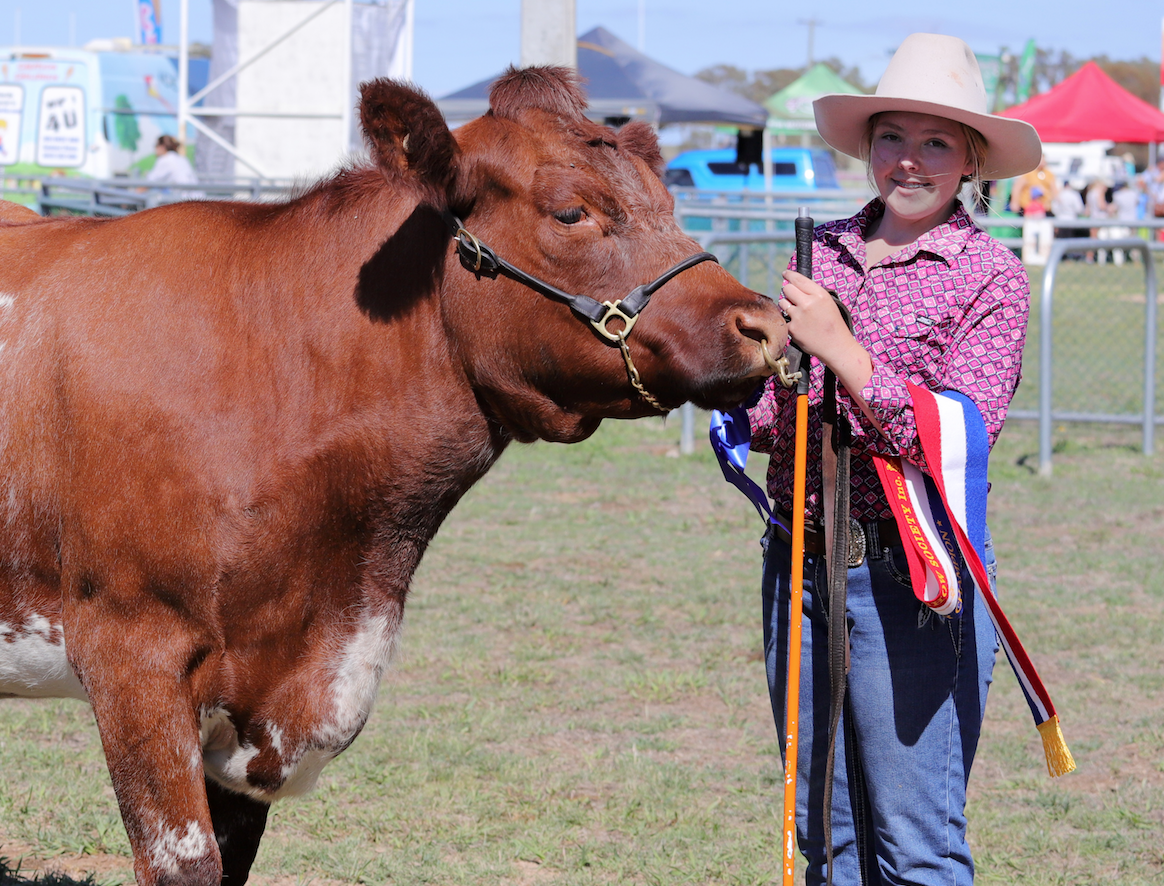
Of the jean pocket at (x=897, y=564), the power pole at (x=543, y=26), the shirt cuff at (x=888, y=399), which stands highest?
the power pole at (x=543, y=26)

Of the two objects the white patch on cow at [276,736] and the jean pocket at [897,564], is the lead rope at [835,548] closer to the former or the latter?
the jean pocket at [897,564]

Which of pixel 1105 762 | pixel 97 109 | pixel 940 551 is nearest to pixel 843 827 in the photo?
pixel 940 551

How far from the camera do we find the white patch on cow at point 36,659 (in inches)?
106

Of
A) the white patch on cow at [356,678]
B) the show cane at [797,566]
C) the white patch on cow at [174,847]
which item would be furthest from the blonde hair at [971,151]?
the white patch on cow at [174,847]

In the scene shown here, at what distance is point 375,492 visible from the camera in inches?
104

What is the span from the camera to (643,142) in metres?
2.64

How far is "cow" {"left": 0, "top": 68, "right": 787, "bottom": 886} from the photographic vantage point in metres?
2.46

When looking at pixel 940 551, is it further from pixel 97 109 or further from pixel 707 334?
pixel 97 109

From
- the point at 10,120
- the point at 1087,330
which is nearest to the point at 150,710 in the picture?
the point at 1087,330

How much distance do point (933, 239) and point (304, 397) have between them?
135 centimetres

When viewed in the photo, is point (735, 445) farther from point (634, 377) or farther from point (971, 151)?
point (971, 151)

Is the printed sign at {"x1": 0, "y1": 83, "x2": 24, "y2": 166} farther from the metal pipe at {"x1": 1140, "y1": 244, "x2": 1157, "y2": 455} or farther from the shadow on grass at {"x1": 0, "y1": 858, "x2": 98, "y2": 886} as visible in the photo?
the shadow on grass at {"x1": 0, "y1": 858, "x2": 98, "y2": 886}

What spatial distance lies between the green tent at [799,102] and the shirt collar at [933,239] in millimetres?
32531

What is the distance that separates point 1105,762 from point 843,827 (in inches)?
91.5
